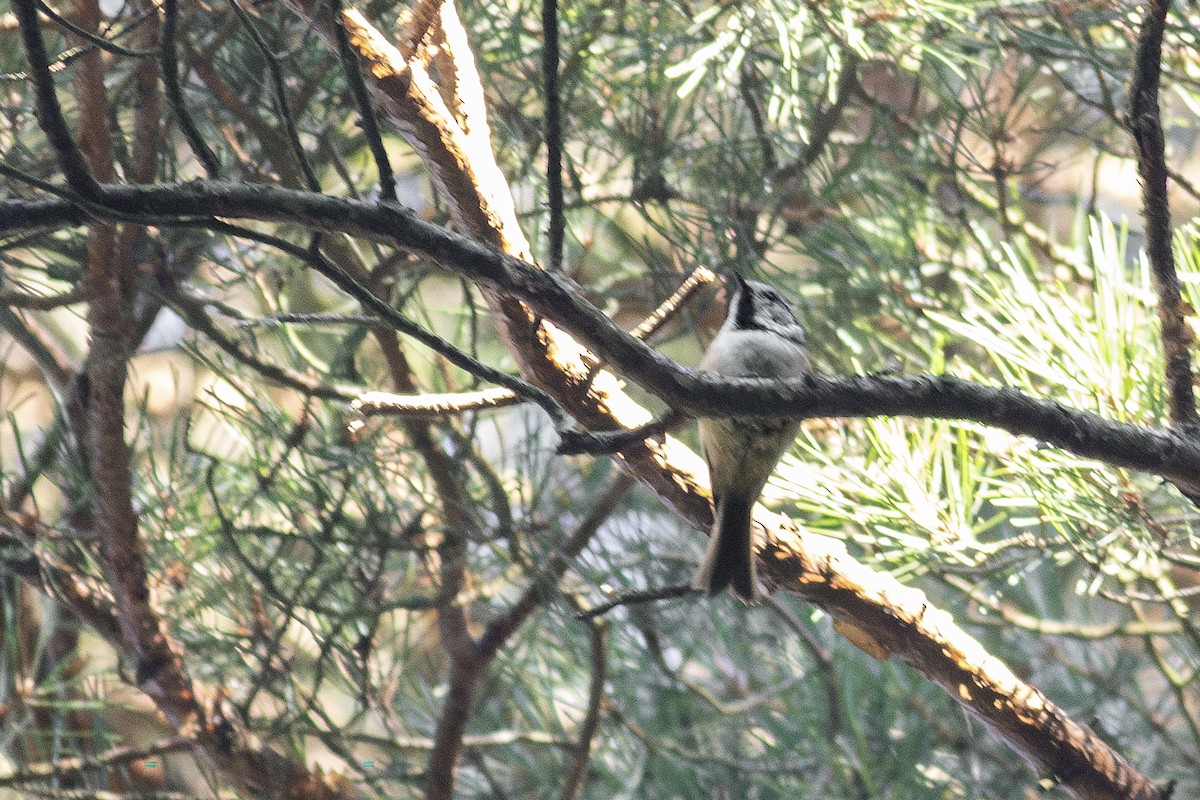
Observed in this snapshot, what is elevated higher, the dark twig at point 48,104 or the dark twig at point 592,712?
the dark twig at point 48,104

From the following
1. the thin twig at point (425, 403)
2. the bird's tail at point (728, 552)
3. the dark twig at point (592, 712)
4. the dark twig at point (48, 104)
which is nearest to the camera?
the dark twig at point (48, 104)

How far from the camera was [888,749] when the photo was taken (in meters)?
1.39

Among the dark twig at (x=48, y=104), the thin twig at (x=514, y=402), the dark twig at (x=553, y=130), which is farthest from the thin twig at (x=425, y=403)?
the dark twig at (x=48, y=104)

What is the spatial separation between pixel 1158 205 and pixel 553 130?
14.1 inches

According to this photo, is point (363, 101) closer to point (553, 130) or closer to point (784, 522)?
point (553, 130)

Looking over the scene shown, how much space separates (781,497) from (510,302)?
366mm

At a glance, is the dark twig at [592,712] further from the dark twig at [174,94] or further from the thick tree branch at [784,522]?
the dark twig at [174,94]

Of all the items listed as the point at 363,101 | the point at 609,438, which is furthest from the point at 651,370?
the point at 363,101

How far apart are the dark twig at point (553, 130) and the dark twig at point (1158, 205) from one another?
13.1 inches

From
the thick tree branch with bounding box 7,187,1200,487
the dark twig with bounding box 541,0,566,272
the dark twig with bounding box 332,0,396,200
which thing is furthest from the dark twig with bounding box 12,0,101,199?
the dark twig with bounding box 541,0,566,272

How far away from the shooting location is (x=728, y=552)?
87 centimetres

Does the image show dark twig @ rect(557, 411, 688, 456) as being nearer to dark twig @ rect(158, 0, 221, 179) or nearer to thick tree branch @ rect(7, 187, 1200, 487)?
thick tree branch @ rect(7, 187, 1200, 487)

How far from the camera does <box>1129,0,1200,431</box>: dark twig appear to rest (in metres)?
0.65

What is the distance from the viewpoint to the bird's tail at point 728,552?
0.87m
